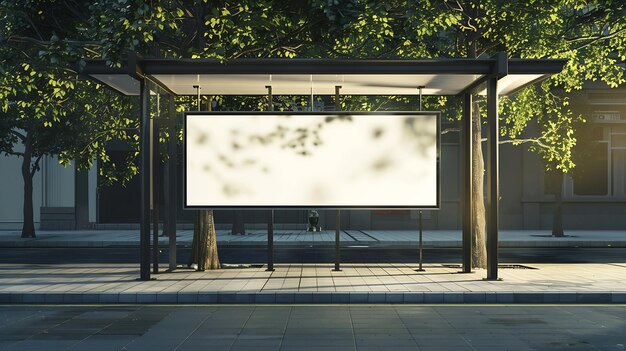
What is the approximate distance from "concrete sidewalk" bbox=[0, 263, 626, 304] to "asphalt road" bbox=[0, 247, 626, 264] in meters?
3.05

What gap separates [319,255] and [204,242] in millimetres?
5780

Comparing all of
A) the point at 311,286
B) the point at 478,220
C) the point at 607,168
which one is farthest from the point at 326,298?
the point at 607,168

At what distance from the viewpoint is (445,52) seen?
17875mm

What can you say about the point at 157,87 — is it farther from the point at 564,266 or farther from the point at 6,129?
the point at 6,129

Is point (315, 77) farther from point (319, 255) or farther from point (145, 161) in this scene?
point (319, 255)

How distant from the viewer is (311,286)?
13.1 m

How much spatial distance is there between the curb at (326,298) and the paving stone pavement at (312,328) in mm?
411

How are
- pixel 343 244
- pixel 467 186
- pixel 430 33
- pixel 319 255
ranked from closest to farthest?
pixel 430 33
pixel 467 186
pixel 319 255
pixel 343 244

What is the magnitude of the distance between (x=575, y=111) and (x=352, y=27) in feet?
53.4

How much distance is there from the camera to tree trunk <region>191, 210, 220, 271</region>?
16.1 m

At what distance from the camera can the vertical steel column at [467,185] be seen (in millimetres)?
16000

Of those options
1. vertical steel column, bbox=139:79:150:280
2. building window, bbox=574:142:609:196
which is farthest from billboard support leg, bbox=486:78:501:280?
building window, bbox=574:142:609:196

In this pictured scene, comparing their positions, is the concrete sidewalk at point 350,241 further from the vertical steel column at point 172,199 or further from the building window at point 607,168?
the vertical steel column at point 172,199

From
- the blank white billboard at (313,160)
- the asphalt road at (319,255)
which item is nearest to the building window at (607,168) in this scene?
the asphalt road at (319,255)
